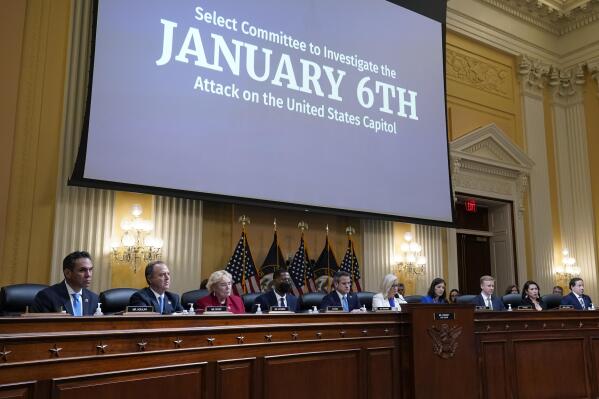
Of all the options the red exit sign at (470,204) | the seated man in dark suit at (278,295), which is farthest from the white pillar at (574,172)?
the seated man in dark suit at (278,295)

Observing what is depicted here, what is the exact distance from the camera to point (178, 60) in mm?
6152

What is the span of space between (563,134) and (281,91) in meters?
7.05

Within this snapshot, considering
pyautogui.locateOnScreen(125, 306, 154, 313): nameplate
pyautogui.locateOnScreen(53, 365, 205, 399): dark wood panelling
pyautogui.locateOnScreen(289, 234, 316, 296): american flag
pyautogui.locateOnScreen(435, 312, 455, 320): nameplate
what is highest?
pyautogui.locateOnScreen(289, 234, 316, 296): american flag

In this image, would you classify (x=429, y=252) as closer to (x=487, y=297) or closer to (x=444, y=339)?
(x=487, y=297)

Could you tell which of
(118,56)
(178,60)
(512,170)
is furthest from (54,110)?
(512,170)

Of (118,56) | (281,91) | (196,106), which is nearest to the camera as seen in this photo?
(118,56)

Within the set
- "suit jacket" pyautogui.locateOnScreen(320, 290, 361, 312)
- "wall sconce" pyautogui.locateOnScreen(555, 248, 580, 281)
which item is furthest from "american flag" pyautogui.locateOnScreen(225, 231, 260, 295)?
"wall sconce" pyautogui.locateOnScreen(555, 248, 580, 281)

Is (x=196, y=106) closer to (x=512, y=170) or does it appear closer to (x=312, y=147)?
(x=312, y=147)

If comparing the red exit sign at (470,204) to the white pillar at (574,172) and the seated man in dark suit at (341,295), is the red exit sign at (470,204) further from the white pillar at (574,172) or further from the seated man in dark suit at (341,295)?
the seated man in dark suit at (341,295)

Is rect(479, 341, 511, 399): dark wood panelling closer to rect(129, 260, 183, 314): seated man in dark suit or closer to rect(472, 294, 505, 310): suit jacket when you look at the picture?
rect(472, 294, 505, 310): suit jacket

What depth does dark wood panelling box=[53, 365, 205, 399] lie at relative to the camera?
251 cm

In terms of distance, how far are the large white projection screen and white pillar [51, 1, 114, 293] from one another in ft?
2.06

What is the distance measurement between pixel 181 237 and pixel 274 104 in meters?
1.87

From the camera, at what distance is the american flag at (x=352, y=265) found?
26.0 feet
